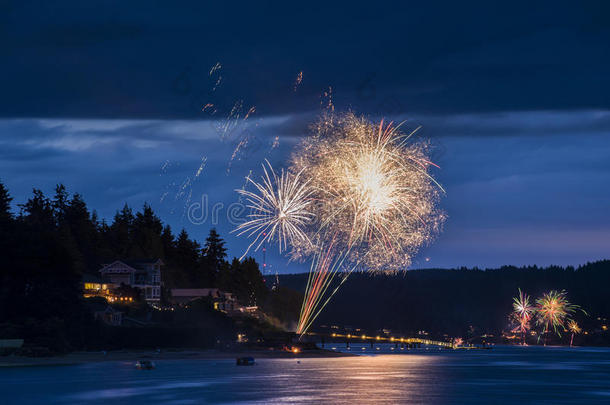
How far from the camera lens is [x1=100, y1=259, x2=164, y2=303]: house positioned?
18825 cm

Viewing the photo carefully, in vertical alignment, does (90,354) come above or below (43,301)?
below

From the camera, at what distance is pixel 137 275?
18900 centimetres

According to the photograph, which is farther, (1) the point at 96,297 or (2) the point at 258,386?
(1) the point at 96,297

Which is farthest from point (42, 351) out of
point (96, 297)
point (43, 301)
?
point (96, 297)

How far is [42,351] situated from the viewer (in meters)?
131

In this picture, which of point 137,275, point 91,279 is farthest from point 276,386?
point 137,275

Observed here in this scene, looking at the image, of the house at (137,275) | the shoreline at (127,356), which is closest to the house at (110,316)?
the shoreline at (127,356)

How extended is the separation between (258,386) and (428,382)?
27297 millimetres

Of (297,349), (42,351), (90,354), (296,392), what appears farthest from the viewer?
(297,349)

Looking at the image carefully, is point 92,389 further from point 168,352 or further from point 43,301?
point 168,352

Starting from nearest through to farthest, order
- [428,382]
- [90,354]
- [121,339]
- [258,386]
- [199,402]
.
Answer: [199,402]
[258,386]
[428,382]
[90,354]
[121,339]

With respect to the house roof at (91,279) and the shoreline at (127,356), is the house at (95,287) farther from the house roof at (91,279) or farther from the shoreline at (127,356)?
the shoreline at (127,356)

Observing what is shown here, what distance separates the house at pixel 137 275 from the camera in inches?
7411

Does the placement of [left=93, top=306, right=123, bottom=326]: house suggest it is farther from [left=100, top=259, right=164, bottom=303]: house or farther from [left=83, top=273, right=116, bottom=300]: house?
[left=100, top=259, right=164, bottom=303]: house
